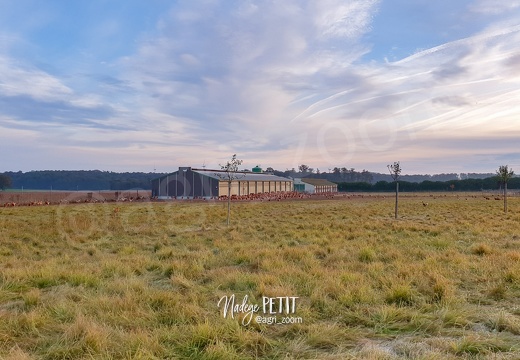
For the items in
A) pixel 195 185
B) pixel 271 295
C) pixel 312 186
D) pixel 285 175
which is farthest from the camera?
pixel 285 175

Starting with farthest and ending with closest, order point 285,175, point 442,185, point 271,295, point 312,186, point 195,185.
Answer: point 285,175 < point 442,185 < point 312,186 < point 195,185 < point 271,295

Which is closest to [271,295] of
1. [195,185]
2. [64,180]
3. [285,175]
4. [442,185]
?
[195,185]

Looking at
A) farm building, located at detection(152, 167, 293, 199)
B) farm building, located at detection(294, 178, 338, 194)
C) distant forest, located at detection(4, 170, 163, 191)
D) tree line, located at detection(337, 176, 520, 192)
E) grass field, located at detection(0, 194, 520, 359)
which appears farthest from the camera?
distant forest, located at detection(4, 170, 163, 191)

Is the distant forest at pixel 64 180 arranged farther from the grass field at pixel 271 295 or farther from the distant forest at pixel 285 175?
the grass field at pixel 271 295

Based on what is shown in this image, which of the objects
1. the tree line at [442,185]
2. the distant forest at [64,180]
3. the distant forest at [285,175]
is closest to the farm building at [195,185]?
the distant forest at [285,175]

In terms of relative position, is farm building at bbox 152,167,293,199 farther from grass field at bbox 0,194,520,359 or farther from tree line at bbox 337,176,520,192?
grass field at bbox 0,194,520,359

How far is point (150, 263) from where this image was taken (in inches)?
382

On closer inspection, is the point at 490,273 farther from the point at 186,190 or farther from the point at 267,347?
the point at 186,190

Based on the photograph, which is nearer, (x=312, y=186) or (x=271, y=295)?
(x=271, y=295)

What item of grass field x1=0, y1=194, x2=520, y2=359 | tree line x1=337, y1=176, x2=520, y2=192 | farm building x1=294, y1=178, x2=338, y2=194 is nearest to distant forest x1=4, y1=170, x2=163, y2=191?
farm building x1=294, y1=178, x2=338, y2=194

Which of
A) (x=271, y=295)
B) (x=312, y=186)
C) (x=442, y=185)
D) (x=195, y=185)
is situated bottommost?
(x=271, y=295)

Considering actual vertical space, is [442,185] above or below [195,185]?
above

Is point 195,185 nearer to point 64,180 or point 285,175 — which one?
point 285,175

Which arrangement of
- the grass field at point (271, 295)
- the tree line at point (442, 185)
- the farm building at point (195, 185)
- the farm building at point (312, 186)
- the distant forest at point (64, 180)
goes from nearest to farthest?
the grass field at point (271, 295) < the farm building at point (195, 185) < the farm building at point (312, 186) < the tree line at point (442, 185) < the distant forest at point (64, 180)
